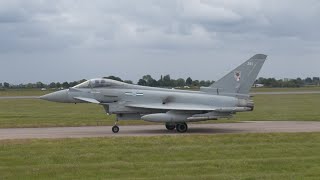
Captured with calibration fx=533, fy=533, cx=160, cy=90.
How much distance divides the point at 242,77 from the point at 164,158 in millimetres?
10736

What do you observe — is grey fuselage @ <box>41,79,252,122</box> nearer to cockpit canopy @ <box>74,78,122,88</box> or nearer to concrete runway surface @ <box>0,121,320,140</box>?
cockpit canopy @ <box>74,78,122,88</box>

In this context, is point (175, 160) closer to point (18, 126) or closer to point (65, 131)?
point (65, 131)

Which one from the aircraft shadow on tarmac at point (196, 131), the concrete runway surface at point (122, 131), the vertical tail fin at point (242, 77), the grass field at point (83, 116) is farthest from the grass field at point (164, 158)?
the grass field at point (83, 116)

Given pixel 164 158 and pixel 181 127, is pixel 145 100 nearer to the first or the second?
pixel 181 127

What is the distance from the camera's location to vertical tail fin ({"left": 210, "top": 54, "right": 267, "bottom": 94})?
2373 centimetres

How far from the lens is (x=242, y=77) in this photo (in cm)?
2370

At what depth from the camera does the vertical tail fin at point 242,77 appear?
77.9ft

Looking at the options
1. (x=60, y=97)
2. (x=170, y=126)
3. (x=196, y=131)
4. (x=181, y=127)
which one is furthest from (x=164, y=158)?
(x=60, y=97)

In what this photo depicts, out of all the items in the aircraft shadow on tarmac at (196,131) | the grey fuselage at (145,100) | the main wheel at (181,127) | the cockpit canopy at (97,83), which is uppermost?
the cockpit canopy at (97,83)

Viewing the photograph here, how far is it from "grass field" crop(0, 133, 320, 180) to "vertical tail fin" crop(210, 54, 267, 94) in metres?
5.00

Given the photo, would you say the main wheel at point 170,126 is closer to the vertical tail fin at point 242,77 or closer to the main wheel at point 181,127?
the main wheel at point 181,127

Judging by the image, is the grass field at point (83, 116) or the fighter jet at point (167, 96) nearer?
the fighter jet at point (167, 96)

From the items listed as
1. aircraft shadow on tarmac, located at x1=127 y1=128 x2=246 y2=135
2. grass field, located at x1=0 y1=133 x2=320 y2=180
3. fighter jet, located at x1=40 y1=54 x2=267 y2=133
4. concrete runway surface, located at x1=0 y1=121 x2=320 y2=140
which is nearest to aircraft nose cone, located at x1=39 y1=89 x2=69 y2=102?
fighter jet, located at x1=40 y1=54 x2=267 y2=133

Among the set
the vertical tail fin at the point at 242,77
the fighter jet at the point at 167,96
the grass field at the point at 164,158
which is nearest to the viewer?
the grass field at the point at 164,158
